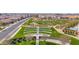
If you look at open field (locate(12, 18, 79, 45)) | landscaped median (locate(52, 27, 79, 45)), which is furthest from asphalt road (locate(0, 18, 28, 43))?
landscaped median (locate(52, 27, 79, 45))

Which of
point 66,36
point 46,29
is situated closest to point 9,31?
point 46,29

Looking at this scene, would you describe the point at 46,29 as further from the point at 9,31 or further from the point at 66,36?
the point at 9,31

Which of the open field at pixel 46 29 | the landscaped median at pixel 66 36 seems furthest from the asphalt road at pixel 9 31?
the landscaped median at pixel 66 36

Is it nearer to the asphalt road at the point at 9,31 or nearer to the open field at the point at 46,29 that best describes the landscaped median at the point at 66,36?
the open field at the point at 46,29

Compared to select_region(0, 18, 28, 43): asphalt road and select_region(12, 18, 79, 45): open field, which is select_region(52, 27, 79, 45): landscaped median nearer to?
select_region(12, 18, 79, 45): open field
